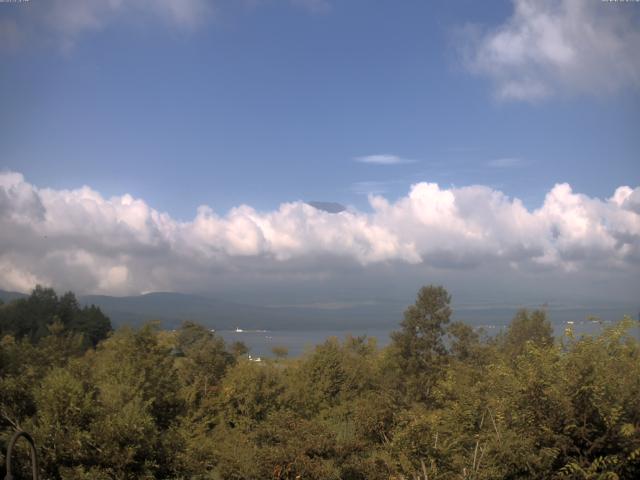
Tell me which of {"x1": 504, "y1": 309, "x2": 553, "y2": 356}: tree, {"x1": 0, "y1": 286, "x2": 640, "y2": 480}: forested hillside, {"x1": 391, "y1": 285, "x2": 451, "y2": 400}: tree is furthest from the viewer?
{"x1": 504, "y1": 309, "x2": 553, "y2": 356}: tree

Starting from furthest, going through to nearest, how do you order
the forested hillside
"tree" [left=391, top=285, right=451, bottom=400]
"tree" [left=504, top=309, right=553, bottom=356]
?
1. "tree" [left=504, top=309, right=553, bottom=356]
2. "tree" [left=391, top=285, right=451, bottom=400]
3. the forested hillside

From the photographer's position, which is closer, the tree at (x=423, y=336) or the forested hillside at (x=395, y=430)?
the forested hillside at (x=395, y=430)

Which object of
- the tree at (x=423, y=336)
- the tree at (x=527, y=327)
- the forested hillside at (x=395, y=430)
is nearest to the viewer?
the forested hillside at (x=395, y=430)

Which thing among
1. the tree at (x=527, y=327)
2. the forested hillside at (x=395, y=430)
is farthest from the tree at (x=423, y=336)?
the forested hillside at (x=395, y=430)

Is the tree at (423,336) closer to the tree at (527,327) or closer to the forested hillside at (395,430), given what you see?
the tree at (527,327)

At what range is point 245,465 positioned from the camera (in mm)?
14930

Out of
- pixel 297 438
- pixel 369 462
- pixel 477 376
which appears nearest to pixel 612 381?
pixel 369 462

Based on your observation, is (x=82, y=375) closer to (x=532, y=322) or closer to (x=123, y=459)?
(x=123, y=459)

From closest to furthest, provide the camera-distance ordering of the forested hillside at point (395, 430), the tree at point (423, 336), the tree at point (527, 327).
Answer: the forested hillside at point (395, 430)
the tree at point (423, 336)
the tree at point (527, 327)

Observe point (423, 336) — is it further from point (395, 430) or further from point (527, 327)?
point (395, 430)

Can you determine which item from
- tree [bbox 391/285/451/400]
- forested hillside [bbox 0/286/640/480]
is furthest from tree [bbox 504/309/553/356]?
forested hillside [bbox 0/286/640/480]

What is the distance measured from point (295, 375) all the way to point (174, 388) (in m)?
12.8

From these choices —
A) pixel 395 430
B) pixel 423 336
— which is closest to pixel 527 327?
pixel 423 336

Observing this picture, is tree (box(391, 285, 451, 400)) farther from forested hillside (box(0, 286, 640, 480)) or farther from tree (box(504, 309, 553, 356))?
forested hillside (box(0, 286, 640, 480))
